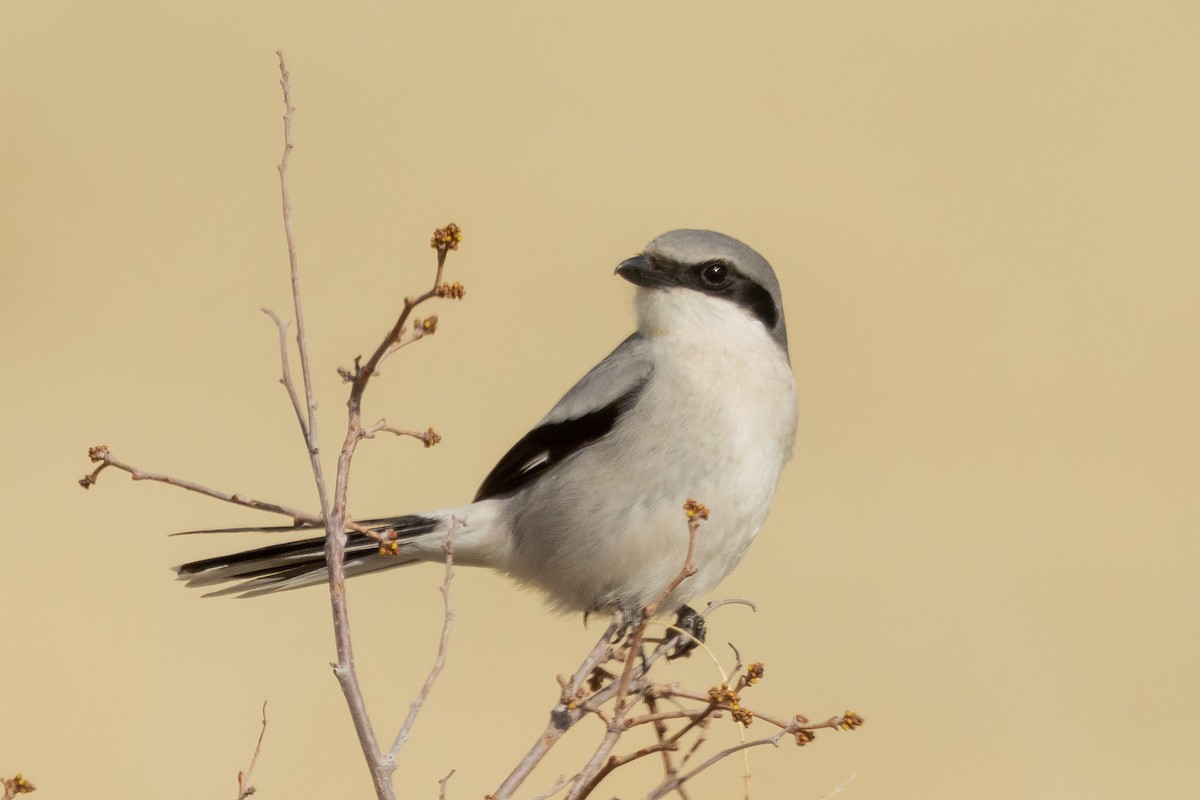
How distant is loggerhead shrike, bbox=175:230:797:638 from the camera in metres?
2.49

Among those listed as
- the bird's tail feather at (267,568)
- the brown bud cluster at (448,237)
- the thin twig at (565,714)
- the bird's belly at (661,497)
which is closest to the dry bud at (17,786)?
the thin twig at (565,714)

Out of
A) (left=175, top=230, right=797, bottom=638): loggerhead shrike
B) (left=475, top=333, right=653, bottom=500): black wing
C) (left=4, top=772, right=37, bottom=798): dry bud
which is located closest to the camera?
(left=4, top=772, right=37, bottom=798): dry bud

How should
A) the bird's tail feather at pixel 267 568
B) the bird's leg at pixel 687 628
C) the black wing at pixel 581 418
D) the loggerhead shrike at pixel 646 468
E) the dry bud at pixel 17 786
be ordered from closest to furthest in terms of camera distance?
the dry bud at pixel 17 786 → the bird's leg at pixel 687 628 → the bird's tail feather at pixel 267 568 → the loggerhead shrike at pixel 646 468 → the black wing at pixel 581 418

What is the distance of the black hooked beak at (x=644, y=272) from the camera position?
2.72 metres

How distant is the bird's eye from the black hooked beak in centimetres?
7

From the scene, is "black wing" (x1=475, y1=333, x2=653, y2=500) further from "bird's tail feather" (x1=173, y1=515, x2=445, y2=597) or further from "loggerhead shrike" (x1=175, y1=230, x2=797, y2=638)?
"bird's tail feather" (x1=173, y1=515, x2=445, y2=597)

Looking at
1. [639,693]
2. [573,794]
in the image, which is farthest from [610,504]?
[573,794]

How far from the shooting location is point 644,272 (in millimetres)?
2729

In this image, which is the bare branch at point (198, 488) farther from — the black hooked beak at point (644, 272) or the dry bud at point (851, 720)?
the black hooked beak at point (644, 272)

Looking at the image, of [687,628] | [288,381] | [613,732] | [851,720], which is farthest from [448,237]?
[687,628]

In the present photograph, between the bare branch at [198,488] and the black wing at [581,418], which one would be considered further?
the black wing at [581,418]

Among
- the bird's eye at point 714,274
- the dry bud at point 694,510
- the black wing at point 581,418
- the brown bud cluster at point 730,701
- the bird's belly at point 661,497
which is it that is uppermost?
the bird's eye at point 714,274

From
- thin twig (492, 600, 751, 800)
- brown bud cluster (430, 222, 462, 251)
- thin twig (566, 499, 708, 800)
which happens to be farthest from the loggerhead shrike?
brown bud cluster (430, 222, 462, 251)

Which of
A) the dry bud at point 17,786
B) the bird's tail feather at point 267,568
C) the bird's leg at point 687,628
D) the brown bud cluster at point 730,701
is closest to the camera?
the dry bud at point 17,786
